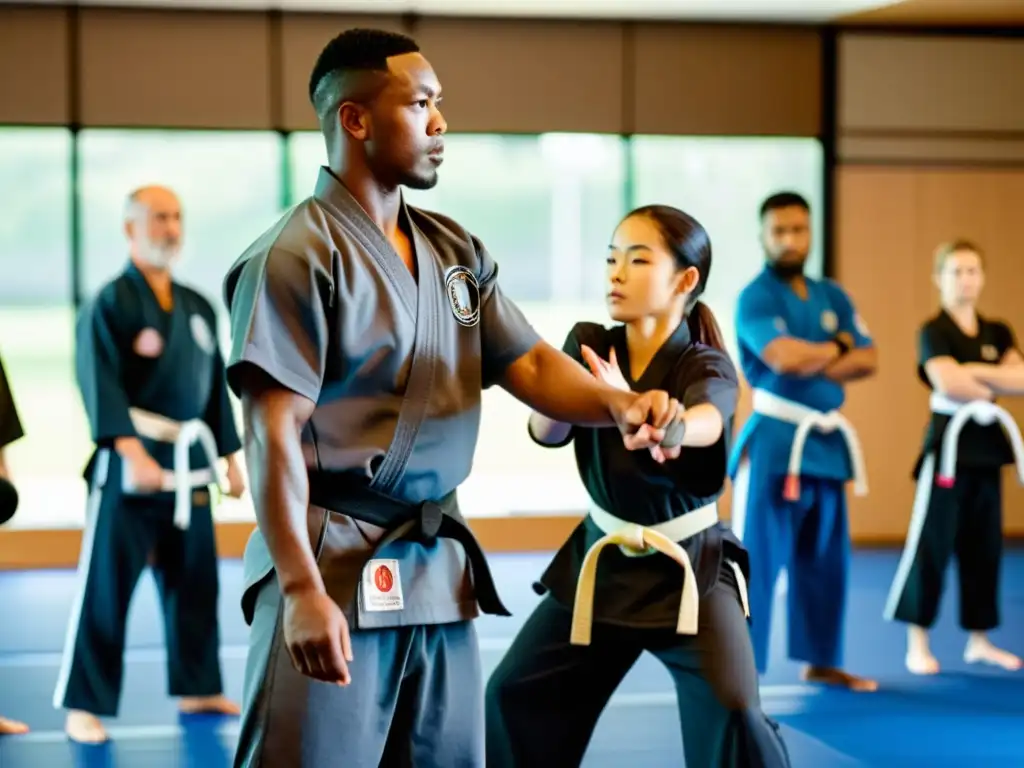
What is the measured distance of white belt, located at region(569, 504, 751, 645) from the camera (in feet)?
7.91

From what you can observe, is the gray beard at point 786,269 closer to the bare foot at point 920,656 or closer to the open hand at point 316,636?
the bare foot at point 920,656

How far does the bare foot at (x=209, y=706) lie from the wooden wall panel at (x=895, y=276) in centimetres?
447

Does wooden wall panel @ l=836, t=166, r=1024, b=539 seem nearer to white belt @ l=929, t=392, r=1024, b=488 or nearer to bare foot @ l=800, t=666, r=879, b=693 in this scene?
white belt @ l=929, t=392, r=1024, b=488

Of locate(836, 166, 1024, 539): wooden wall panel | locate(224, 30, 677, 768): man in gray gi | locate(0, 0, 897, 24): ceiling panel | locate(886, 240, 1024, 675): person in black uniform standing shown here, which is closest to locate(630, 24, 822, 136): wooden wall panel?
locate(0, 0, 897, 24): ceiling panel

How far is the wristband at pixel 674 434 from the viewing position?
1.97 meters

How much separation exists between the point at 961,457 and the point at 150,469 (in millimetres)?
2551

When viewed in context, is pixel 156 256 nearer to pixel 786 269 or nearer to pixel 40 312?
pixel 786 269

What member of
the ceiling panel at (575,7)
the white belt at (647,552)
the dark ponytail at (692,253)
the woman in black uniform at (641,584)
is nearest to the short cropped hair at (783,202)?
the dark ponytail at (692,253)

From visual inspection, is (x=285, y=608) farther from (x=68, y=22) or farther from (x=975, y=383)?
(x=68, y=22)

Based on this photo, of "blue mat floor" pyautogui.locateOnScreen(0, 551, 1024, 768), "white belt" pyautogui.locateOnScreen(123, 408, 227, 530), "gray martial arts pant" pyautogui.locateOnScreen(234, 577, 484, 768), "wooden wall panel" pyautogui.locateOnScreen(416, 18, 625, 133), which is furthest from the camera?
"wooden wall panel" pyautogui.locateOnScreen(416, 18, 625, 133)

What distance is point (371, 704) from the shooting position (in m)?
1.79

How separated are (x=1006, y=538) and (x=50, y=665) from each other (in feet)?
17.3

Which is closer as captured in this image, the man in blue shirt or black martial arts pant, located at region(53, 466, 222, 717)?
black martial arts pant, located at region(53, 466, 222, 717)

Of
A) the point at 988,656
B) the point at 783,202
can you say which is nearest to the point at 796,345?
the point at 783,202
